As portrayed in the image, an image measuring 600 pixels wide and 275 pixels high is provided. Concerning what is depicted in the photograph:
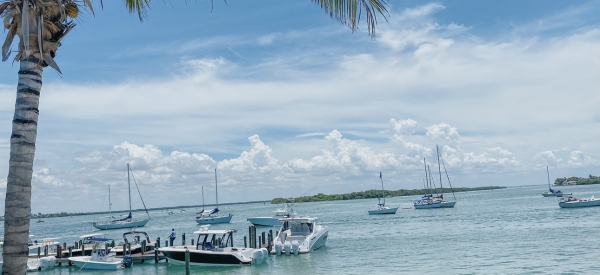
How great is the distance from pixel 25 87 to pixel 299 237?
35.1 meters

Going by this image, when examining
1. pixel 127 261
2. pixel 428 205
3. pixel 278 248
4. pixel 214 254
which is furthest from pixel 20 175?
pixel 428 205

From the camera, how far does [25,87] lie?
6711 mm

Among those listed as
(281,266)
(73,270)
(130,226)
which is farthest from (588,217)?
(130,226)

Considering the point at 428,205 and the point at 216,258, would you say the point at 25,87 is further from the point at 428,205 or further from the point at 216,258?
the point at 428,205

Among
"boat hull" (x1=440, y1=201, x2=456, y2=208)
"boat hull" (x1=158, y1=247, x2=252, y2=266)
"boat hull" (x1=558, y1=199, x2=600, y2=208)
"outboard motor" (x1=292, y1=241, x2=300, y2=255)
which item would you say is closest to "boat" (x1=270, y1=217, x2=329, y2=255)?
"outboard motor" (x1=292, y1=241, x2=300, y2=255)

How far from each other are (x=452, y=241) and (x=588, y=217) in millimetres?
23339

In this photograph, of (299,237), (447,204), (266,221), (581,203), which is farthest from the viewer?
(447,204)

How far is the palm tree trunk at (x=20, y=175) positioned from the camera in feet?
21.4

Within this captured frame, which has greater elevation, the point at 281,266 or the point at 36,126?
the point at 36,126

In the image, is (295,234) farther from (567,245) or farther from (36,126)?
(36,126)

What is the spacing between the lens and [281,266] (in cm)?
3419

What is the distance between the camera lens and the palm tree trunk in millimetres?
6531

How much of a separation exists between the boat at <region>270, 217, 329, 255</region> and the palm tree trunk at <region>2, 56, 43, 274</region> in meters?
32.2

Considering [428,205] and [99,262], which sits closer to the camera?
[99,262]
